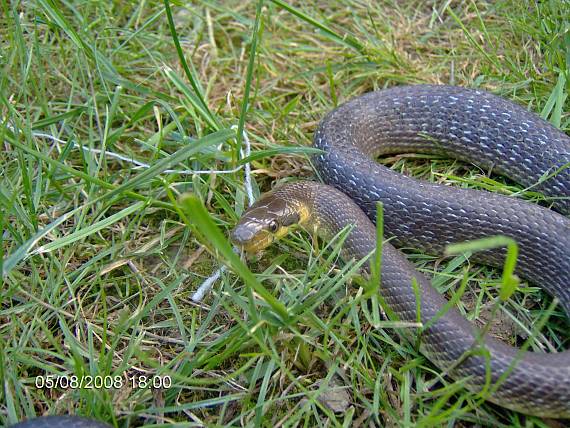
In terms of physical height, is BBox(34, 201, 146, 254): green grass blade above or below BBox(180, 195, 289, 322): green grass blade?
below

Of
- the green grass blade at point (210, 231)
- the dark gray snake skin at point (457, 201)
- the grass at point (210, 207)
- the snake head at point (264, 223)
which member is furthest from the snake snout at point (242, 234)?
the green grass blade at point (210, 231)

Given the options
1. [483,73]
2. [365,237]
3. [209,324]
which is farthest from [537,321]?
[483,73]

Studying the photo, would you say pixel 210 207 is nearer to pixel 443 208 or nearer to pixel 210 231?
pixel 443 208

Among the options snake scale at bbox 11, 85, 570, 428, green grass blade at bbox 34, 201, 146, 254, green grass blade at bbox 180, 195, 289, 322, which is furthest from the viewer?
green grass blade at bbox 34, 201, 146, 254

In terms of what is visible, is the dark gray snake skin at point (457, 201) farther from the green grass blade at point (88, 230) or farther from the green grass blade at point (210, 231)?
the green grass blade at point (88, 230)

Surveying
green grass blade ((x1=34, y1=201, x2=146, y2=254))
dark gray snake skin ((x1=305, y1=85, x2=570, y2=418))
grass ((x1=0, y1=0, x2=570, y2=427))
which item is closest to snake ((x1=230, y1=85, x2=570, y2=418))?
dark gray snake skin ((x1=305, y1=85, x2=570, y2=418))

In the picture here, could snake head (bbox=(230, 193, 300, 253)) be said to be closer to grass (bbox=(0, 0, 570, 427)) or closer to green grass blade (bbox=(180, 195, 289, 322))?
grass (bbox=(0, 0, 570, 427))

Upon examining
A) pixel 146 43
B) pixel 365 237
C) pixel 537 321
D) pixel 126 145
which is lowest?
pixel 537 321

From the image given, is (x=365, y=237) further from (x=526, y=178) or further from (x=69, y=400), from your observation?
(x=69, y=400)

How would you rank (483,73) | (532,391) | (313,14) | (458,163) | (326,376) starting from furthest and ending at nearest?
1. (313,14)
2. (483,73)
3. (458,163)
4. (326,376)
5. (532,391)
